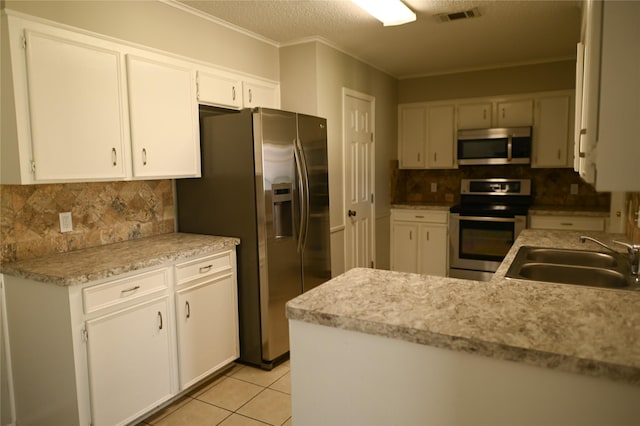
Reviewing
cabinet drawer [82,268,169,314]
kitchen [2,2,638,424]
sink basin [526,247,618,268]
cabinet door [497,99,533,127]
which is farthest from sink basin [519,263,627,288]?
cabinet door [497,99,533,127]

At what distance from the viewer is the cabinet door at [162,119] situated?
8.44 feet

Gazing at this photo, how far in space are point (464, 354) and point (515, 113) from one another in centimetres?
421

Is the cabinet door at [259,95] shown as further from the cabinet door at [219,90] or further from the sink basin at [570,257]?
the sink basin at [570,257]

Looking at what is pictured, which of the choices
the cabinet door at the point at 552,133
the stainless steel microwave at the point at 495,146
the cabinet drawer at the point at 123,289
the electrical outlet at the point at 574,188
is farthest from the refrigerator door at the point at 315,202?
the electrical outlet at the point at 574,188

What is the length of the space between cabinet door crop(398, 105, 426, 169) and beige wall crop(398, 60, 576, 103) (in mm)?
157

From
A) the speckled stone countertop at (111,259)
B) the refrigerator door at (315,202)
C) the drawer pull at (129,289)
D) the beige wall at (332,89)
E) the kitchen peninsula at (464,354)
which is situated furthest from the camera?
the beige wall at (332,89)

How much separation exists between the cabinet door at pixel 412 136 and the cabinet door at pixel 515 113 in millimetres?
851

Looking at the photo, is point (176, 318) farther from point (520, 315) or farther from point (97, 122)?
point (520, 315)

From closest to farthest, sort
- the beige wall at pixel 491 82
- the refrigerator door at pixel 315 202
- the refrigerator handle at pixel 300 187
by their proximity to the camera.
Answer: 1. the refrigerator handle at pixel 300 187
2. the refrigerator door at pixel 315 202
3. the beige wall at pixel 491 82

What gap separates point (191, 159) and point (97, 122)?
27.1 inches

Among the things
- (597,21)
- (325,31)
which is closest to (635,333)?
(597,21)

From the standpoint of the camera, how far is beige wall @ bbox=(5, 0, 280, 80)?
7.42 feet

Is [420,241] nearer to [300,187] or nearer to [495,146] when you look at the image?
[495,146]

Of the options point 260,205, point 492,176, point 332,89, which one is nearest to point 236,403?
point 260,205
